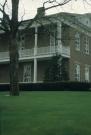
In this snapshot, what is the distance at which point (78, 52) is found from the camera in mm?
40281

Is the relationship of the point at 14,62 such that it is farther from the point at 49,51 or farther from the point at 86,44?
the point at 86,44

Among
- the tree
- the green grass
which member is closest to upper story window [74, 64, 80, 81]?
the tree

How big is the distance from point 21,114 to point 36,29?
1014 inches

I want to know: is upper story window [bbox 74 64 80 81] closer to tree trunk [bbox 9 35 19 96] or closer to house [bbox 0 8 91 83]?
house [bbox 0 8 91 83]

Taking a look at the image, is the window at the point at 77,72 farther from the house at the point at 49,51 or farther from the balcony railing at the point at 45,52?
the balcony railing at the point at 45,52

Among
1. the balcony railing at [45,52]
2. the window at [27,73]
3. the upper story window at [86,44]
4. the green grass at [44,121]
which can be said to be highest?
the upper story window at [86,44]

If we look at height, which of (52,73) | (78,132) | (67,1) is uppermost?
(67,1)

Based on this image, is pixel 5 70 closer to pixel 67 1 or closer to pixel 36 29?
pixel 36 29

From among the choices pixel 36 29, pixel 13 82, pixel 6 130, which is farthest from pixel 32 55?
pixel 6 130

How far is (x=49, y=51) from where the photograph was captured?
3609 cm

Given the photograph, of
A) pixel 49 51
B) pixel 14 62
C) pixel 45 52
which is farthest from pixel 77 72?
pixel 14 62

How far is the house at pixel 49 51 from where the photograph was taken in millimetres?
36562

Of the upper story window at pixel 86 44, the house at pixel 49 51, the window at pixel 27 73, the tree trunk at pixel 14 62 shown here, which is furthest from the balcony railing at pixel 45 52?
the tree trunk at pixel 14 62

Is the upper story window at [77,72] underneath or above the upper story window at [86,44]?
underneath
